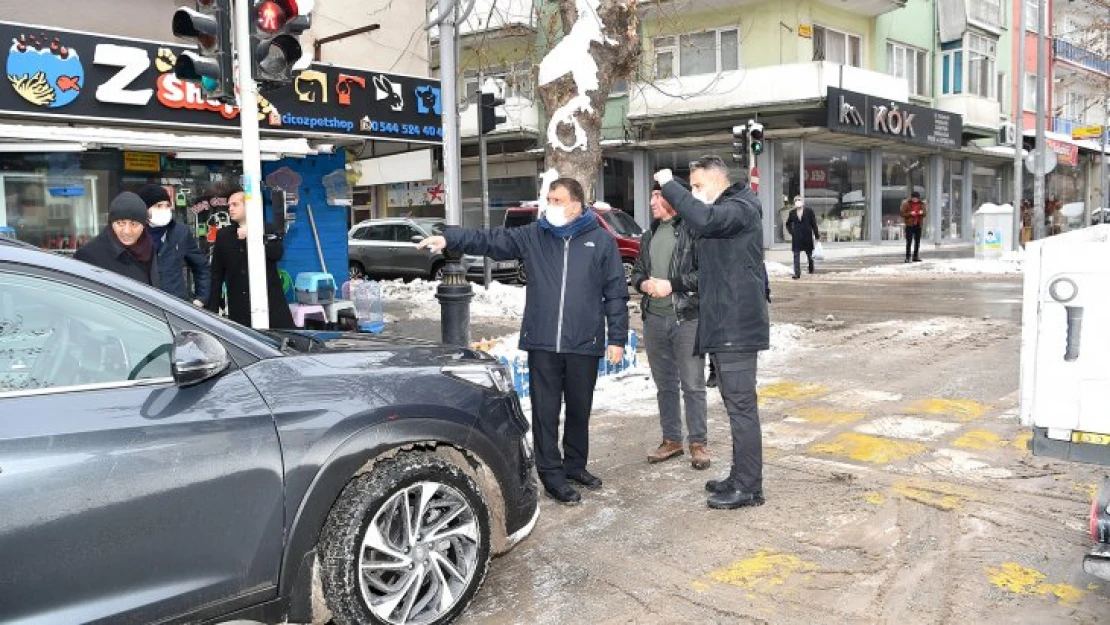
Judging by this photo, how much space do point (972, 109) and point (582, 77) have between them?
24.9 m

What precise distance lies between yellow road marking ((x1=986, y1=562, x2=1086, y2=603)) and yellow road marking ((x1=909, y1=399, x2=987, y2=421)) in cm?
307

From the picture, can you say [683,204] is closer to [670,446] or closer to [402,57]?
[670,446]

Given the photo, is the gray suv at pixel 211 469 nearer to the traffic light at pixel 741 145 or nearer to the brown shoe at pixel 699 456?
the brown shoe at pixel 699 456

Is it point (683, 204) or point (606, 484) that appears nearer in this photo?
point (683, 204)

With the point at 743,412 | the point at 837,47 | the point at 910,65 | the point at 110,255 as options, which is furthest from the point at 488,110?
the point at 910,65

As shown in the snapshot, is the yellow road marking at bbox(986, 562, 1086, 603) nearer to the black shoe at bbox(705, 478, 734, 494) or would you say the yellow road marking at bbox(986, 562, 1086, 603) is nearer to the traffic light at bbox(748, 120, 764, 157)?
the black shoe at bbox(705, 478, 734, 494)

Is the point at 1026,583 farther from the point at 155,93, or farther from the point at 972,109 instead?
the point at 972,109

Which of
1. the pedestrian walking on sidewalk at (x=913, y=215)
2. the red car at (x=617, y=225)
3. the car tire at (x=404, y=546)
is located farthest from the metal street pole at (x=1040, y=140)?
the car tire at (x=404, y=546)

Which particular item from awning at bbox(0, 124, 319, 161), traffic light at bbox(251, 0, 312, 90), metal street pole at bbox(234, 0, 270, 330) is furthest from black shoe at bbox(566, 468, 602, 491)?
awning at bbox(0, 124, 319, 161)

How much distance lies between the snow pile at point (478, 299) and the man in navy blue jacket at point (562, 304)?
23.5ft

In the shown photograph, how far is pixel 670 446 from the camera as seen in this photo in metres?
6.00

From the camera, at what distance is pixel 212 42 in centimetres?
626

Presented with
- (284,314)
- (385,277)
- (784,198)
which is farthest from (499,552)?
(784,198)

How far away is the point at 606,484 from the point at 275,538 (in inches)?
107
